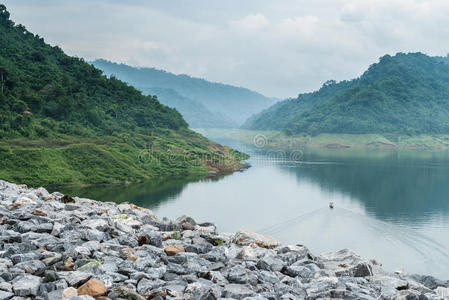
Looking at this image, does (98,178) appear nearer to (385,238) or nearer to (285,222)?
(285,222)

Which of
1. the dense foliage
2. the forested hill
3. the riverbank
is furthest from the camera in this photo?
the forested hill

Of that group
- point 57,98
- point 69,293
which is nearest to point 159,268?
point 69,293

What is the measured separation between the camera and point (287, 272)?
890 centimetres

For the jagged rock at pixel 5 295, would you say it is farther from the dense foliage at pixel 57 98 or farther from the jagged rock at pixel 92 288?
the dense foliage at pixel 57 98

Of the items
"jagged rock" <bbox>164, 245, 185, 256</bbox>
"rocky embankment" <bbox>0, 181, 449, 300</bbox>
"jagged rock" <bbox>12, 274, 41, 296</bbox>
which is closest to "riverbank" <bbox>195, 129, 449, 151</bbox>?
"rocky embankment" <bbox>0, 181, 449, 300</bbox>

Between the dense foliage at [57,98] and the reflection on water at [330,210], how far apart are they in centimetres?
1671

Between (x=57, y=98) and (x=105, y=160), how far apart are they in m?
17.7

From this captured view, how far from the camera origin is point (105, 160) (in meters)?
51.8

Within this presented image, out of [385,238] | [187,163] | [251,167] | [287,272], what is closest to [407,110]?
[251,167]

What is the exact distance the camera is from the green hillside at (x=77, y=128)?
4681 cm

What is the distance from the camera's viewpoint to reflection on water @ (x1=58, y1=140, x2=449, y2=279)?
1035 inches

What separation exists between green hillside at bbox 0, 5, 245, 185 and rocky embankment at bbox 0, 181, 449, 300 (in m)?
34.8

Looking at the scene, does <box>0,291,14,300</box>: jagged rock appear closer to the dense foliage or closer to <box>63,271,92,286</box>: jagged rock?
<box>63,271,92,286</box>: jagged rock

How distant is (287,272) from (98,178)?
4213cm
